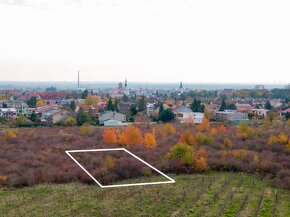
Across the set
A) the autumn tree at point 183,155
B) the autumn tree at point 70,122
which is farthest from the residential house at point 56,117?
the autumn tree at point 183,155

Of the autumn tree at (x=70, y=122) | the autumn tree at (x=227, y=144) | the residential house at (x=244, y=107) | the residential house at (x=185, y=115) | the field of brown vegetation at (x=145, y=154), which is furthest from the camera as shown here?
the residential house at (x=244, y=107)

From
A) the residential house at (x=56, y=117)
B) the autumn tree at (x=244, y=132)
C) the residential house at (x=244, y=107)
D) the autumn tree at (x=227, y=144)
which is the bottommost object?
the residential house at (x=56, y=117)

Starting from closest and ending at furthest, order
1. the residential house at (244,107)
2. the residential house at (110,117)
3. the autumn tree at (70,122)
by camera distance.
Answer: the autumn tree at (70,122) → the residential house at (110,117) → the residential house at (244,107)

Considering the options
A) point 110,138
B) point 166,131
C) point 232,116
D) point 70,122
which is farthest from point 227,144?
point 232,116

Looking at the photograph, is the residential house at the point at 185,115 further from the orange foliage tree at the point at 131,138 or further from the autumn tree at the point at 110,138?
the orange foliage tree at the point at 131,138

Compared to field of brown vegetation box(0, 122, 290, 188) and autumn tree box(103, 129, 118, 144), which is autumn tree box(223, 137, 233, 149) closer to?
field of brown vegetation box(0, 122, 290, 188)

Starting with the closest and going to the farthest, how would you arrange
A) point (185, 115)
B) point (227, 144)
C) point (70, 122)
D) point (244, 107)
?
point (227, 144), point (70, 122), point (185, 115), point (244, 107)

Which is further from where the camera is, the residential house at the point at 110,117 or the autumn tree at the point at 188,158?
the residential house at the point at 110,117

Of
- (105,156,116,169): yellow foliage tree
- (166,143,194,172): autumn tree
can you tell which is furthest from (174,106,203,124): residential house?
(105,156,116,169): yellow foliage tree

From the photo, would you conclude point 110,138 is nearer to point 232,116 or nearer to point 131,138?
point 131,138
